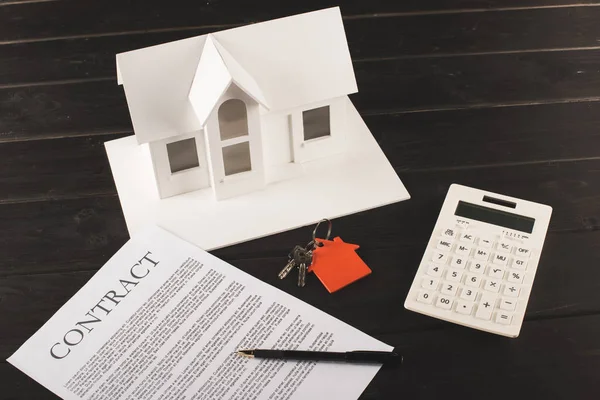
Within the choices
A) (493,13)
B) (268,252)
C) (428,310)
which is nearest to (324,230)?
(268,252)

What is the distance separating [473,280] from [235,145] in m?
0.36

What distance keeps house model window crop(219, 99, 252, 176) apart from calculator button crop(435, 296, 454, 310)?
326mm

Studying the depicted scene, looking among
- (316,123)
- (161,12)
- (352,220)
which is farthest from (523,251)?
(161,12)

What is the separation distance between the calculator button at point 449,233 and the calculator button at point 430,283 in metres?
0.07

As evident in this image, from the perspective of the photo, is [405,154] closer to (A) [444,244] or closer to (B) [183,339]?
(A) [444,244]

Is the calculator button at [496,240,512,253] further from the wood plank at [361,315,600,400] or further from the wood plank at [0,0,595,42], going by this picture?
the wood plank at [0,0,595,42]

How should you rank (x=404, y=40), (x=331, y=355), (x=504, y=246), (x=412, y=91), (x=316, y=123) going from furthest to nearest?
(x=404, y=40)
(x=412, y=91)
(x=316, y=123)
(x=504, y=246)
(x=331, y=355)

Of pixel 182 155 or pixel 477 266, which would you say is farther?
pixel 182 155

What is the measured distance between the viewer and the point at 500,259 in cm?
91

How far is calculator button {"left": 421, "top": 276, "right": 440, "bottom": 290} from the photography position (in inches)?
34.8

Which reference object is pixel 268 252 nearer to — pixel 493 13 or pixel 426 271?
pixel 426 271

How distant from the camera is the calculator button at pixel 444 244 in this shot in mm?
922

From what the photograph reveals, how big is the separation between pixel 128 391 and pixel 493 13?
3.14 feet

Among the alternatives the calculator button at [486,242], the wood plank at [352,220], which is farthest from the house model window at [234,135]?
the calculator button at [486,242]
